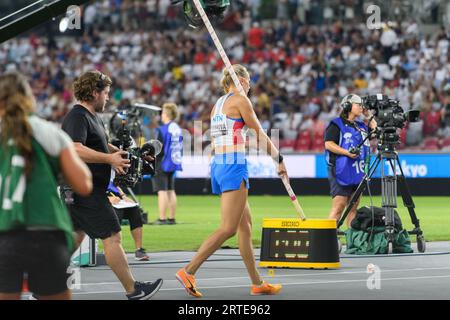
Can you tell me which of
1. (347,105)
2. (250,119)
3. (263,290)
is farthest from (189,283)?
(347,105)

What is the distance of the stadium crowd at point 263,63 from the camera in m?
33.2

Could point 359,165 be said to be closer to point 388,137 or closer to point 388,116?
point 388,137

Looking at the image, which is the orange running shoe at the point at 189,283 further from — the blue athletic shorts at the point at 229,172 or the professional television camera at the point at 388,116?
the professional television camera at the point at 388,116

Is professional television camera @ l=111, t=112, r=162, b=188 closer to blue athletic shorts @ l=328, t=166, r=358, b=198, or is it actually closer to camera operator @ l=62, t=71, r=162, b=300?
camera operator @ l=62, t=71, r=162, b=300

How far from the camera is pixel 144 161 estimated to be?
39.8ft

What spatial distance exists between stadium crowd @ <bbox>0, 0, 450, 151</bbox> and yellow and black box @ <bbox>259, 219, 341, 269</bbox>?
59.2 feet

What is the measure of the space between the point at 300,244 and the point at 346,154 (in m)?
2.99

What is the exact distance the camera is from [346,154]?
1627cm

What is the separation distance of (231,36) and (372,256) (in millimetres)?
24352

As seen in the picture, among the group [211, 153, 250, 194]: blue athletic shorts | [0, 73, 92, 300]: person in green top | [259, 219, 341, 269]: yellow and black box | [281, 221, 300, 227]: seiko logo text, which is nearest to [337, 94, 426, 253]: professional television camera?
[259, 219, 341, 269]: yellow and black box

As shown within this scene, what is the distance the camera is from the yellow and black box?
1343 centimetres

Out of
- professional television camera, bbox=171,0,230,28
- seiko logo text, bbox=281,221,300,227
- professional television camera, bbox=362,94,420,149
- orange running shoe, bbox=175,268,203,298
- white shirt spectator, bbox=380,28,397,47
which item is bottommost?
orange running shoe, bbox=175,268,203,298

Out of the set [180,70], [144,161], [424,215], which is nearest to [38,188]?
[144,161]
